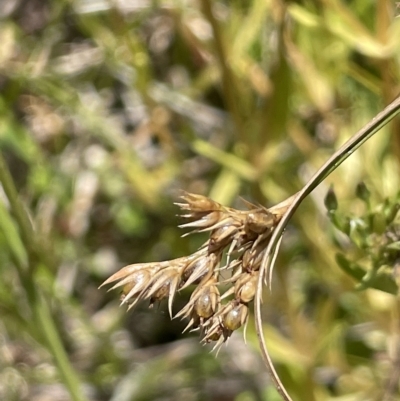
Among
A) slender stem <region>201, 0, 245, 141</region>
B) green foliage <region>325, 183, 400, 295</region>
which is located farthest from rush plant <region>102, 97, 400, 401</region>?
slender stem <region>201, 0, 245, 141</region>

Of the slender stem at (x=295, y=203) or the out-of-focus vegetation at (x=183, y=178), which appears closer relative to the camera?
the slender stem at (x=295, y=203)

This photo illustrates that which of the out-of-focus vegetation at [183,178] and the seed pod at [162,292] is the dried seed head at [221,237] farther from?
the out-of-focus vegetation at [183,178]

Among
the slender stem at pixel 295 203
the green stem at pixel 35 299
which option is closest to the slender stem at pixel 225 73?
the green stem at pixel 35 299

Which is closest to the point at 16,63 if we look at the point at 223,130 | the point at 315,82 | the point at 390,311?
the point at 223,130

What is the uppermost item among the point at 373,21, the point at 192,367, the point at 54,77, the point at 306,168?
the point at 54,77

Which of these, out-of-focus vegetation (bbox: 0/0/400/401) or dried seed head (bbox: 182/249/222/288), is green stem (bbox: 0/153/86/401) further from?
dried seed head (bbox: 182/249/222/288)

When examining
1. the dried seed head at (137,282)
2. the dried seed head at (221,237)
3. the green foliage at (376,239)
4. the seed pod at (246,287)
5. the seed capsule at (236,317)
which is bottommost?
the green foliage at (376,239)

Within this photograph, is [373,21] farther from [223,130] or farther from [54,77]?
[54,77]
